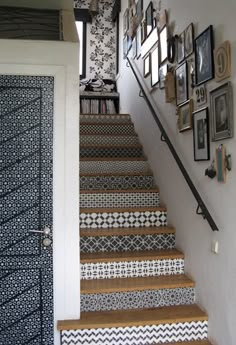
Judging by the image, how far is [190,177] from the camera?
276cm

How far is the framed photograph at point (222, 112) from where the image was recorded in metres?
2.12

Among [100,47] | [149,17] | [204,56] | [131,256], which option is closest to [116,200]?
[131,256]

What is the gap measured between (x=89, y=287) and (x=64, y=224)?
0.54m

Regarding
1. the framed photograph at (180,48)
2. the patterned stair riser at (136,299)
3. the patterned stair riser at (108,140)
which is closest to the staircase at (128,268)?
the patterned stair riser at (136,299)

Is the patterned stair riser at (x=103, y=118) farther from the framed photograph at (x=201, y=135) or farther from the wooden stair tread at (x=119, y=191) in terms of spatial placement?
the framed photograph at (x=201, y=135)

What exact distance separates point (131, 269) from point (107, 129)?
2.27 m

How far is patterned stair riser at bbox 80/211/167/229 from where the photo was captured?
326 cm

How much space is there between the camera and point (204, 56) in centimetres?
243

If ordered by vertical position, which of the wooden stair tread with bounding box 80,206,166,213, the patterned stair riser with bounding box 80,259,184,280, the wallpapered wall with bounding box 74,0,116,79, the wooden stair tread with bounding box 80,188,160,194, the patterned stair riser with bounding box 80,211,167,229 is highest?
Result: the wallpapered wall with bounding box 74,0,116,79

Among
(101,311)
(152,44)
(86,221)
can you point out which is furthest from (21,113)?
(152,44)

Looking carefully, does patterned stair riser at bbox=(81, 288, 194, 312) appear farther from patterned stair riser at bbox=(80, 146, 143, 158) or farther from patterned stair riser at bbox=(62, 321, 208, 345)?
patterned stair riser at bbox=(80, 146, 143, 158)

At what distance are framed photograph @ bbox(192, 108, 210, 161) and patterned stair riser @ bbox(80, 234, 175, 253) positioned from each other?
0.87 metres

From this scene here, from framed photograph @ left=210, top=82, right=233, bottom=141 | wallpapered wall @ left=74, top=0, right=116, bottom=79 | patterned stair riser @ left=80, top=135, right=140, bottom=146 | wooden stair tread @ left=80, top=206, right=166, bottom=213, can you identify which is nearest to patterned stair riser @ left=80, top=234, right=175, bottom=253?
wooden stair tread @ left=80, top=206, right=166, bottom=213

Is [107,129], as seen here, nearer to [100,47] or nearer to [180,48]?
[180,48]
